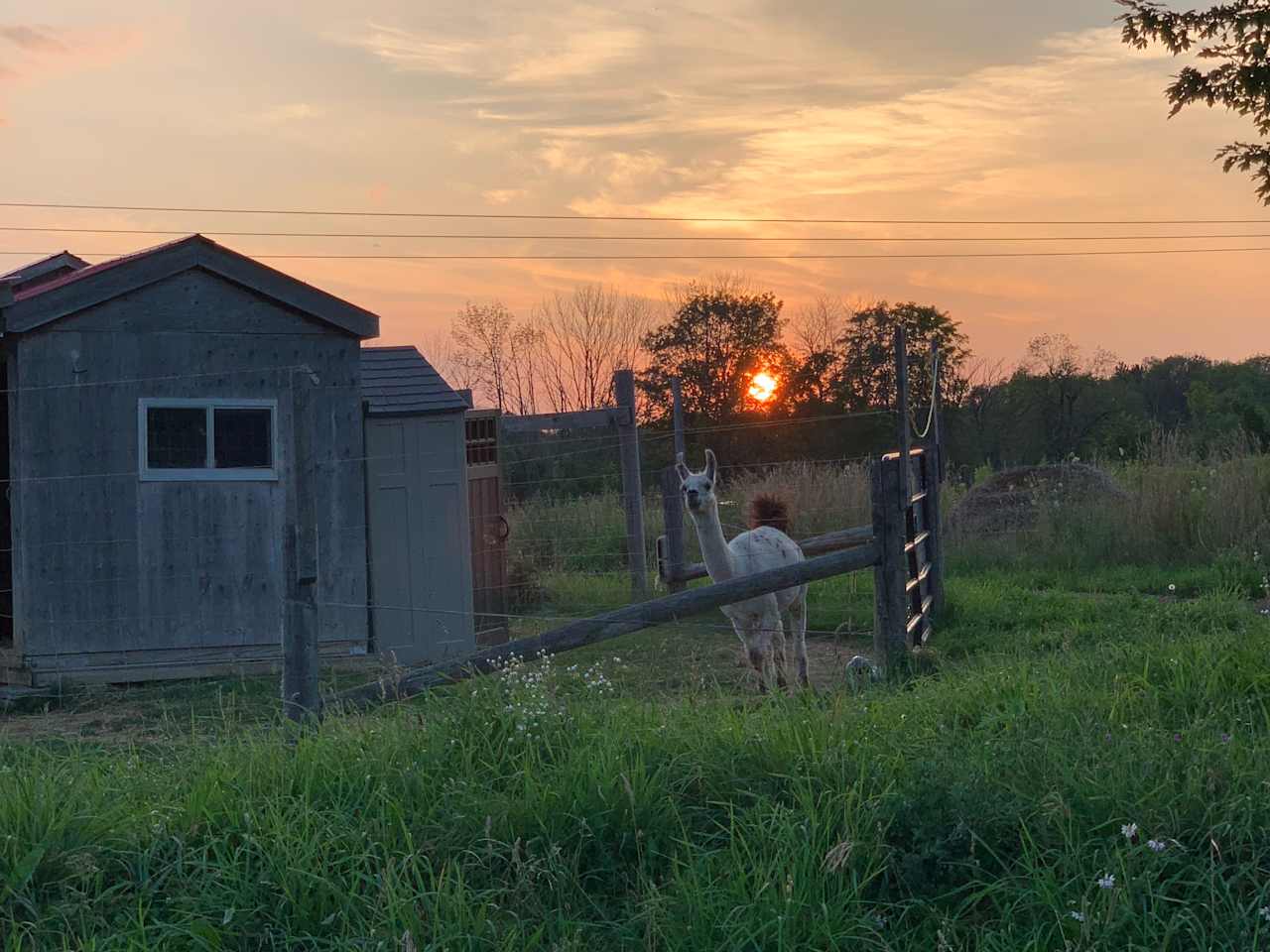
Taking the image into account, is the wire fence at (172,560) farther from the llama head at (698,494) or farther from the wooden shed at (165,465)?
the llama head at (698,494)

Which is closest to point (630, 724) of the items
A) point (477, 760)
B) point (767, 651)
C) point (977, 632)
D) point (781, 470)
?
point (477, 760)

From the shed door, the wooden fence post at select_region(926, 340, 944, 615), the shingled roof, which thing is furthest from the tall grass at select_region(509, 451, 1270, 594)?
the wooden fence post at select_region(926, 340, 944, 615)

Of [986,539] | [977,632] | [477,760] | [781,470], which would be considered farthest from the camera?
[781,470]

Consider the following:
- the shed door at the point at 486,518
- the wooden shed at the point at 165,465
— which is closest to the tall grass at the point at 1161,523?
the shed door at the point at 486,518

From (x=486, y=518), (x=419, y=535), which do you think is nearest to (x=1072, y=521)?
(x=486, y=518)

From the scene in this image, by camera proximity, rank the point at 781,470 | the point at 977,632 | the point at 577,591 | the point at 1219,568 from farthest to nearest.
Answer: the point at 781,470, the point at 577,591, the point at 1219,568, the point at 977,632

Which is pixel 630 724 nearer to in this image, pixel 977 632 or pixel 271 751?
pixel 271 751

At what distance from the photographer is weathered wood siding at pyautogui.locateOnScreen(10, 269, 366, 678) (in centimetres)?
1166

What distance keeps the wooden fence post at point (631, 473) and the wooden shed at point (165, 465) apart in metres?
3.13

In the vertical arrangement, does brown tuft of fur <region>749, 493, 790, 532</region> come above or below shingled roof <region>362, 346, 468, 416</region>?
below

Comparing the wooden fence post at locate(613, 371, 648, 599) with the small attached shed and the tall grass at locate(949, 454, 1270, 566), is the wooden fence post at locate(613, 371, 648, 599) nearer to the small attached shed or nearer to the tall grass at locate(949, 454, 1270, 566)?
the small attached shed

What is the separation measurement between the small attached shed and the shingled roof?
0.01 meters

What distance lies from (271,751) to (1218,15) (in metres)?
10.7

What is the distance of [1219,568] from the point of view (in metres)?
13.9
